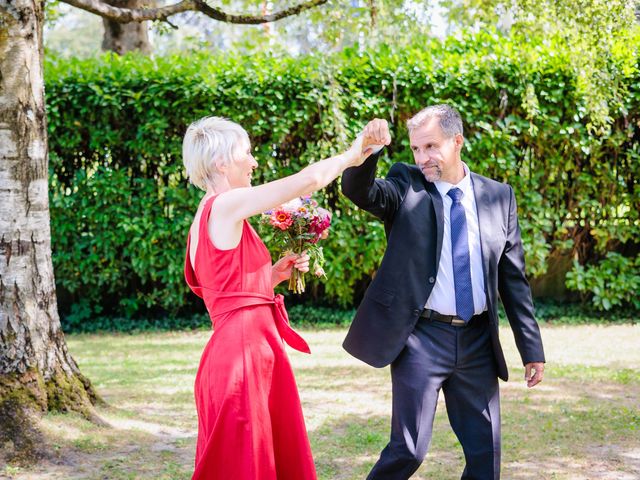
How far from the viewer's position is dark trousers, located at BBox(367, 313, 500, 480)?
3.55 metres

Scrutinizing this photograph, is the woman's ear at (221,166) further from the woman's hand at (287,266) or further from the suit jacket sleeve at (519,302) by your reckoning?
the suit jacket sleeve at (519,302)

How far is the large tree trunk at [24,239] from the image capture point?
520 centimetres

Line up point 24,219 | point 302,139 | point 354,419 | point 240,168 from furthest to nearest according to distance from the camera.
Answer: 1. point 302,139
2. point 354,419
3. point 24,219
4. point 240,168

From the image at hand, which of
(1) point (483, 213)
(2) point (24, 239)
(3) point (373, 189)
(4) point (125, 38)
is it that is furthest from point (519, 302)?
(4) point (125, 38)

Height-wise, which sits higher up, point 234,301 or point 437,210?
point 437,210

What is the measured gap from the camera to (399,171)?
152 inches

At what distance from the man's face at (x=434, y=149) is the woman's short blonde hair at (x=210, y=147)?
82 centimetres

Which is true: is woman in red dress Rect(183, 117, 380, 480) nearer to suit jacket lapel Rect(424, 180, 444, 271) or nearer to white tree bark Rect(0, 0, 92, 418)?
Answer: suit jacket lapel Rect(424, 180, 444, 271)

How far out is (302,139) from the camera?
10109 millimetres

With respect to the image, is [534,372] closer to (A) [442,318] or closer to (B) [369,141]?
(A) [442,318]

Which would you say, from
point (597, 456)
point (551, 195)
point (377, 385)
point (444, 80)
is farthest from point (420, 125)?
point (551, 195)

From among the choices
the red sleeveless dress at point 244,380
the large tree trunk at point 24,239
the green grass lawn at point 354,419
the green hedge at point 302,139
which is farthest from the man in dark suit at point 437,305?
the green hedge at point 302,139

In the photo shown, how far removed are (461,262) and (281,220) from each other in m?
0.94

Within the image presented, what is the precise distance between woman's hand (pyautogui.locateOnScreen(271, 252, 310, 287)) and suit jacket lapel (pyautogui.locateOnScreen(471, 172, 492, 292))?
894mm
